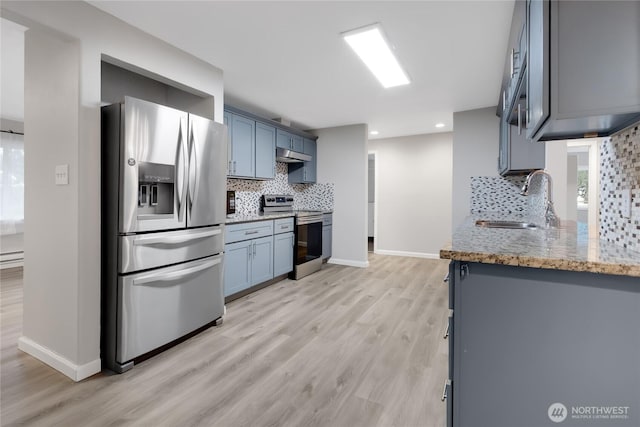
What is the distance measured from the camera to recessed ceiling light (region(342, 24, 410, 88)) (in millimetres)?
2326

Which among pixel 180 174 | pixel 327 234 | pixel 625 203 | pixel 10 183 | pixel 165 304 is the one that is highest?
pixel 10 183

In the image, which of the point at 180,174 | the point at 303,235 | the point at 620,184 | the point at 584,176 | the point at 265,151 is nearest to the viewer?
the point at 620,184

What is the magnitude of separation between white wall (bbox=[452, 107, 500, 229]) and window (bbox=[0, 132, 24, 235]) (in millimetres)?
6628

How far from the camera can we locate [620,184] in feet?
4.62

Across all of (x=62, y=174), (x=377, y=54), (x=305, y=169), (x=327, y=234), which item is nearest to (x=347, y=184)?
(x=305, y=169)

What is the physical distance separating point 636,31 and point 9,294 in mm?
5518

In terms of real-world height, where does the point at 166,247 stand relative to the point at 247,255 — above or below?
above

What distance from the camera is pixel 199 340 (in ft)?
8.19

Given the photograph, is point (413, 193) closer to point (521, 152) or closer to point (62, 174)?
point (521, 152)

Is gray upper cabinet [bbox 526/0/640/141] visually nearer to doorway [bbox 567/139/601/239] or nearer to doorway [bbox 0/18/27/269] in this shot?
doorway [bbox 567/139/601/239]

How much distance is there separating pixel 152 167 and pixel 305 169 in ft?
10.6

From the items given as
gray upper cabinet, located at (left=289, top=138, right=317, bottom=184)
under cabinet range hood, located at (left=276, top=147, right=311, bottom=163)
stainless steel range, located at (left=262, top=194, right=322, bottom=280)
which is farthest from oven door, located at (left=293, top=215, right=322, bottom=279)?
under cabinet range hood, located at (left=276, top=147, right=311, bottom=163)

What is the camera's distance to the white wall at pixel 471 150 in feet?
13.2

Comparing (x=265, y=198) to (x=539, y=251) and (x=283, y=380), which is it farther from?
(x=539, y=251)
